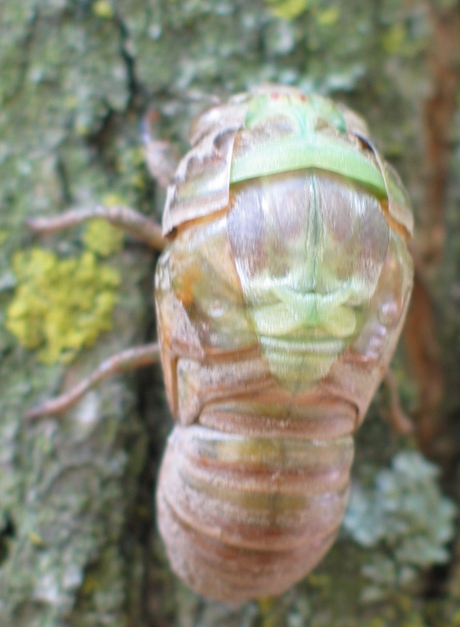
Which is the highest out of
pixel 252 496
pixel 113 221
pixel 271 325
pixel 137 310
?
pixel 113 221

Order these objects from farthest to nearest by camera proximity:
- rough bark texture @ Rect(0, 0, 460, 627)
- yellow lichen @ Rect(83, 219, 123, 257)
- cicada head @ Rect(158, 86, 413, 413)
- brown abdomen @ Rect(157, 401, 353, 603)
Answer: yellow lichen @ Rect(83, 219, 123, 257) → rough bark texture @ Rect(0, 0, 460, 627) → brown abdomen @ Rect(157, 401, 353, 603) → cicada head @ Rect(158, 86, 413, 413)

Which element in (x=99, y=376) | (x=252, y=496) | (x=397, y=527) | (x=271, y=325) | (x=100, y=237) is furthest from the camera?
(x=397, y=527)

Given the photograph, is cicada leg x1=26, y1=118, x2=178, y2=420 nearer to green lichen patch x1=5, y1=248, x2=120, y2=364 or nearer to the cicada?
green lichen patch x1=5, y1=248, x2=120, y2=364

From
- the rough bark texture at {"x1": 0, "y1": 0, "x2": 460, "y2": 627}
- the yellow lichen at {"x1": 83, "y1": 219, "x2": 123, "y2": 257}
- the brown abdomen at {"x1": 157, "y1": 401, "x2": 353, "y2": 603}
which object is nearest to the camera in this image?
the brown abdomen at {"x1": 157, "y1": 401, "x2": 353, "y2": 603}

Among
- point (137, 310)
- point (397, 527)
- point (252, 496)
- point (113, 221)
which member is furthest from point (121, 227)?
point (397, 527)

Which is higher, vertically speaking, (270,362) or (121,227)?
(121,227)

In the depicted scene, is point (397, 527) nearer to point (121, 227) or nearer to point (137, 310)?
point (137, 310)

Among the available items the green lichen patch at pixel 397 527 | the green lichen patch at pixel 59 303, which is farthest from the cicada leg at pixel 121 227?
the green lichen patch at pixel 397 527

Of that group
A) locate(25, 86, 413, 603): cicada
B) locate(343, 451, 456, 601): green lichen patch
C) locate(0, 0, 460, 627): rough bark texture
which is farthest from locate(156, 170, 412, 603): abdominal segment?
locate(343, 451, 456, 601): green lichen patch
